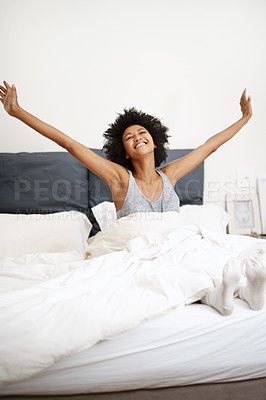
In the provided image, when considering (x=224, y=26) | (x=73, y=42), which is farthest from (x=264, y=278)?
(x=224, y=26)

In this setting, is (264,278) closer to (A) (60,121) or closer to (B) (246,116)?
(B) (246,116)

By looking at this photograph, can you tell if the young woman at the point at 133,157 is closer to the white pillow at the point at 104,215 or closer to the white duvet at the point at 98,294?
the white pillow at the point at 104,215

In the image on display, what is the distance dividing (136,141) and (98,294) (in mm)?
1123

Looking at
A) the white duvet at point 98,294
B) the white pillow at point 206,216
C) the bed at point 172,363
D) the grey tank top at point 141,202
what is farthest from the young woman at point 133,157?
the bed at point 172,363

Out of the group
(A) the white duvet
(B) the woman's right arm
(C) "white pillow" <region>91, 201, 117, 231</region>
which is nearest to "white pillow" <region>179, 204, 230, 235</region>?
(C) "white pillow" <region>91, 201, 117, 231</region>

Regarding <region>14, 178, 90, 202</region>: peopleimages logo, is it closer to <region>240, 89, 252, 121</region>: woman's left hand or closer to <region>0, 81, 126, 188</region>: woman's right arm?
<region>0, 81, 126, 188</region>: woman's right arm

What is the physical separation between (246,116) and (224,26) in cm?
111

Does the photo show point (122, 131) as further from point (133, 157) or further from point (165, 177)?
point (165, 177)

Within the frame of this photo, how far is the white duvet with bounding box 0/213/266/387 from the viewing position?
82 cm

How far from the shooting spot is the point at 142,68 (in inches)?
105

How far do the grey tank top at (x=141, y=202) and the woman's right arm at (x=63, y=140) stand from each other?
0.31 feet

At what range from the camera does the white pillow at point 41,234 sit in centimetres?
181

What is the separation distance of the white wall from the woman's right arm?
839 millimetres

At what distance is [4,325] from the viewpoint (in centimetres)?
84
